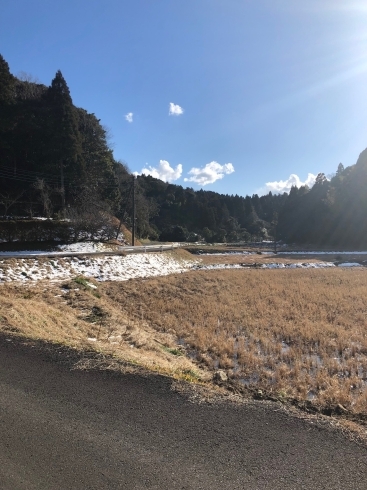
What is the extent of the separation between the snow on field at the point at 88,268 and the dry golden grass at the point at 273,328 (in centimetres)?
240

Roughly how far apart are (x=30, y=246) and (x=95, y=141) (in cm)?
2338

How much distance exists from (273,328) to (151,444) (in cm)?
819

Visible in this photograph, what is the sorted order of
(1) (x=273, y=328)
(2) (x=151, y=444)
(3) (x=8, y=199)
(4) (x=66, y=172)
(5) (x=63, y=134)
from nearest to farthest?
(2) (x=151, y=444)
(1) (x=273, y=328)
(3) (x=8, y=199)
(5) (x=63, y=134)
(4) (x=66, y=172)

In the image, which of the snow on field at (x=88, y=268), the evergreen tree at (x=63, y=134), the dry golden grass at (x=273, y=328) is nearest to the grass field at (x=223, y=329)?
the dry golden grass at (x=273, y=328)

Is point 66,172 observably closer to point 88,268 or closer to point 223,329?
point 88,268

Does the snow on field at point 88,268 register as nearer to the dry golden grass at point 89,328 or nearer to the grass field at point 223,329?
the grass field at point 223,329

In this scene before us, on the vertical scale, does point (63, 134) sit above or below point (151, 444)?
above

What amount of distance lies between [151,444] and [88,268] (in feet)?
54.9

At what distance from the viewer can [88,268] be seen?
736 inches

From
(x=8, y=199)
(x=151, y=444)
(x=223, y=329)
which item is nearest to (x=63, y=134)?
(x=8, y=199)

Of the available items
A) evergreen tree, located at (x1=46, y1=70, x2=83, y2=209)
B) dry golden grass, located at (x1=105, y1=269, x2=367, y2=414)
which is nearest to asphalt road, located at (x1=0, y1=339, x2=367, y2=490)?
dry golden grass, located at (x1=105, y1=269, x2=367, y2=414)

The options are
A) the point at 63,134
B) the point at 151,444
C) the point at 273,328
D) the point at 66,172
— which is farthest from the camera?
the point at 66,172

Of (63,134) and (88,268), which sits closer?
(88,268)

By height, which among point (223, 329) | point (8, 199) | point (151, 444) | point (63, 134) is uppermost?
point (63, 134)
